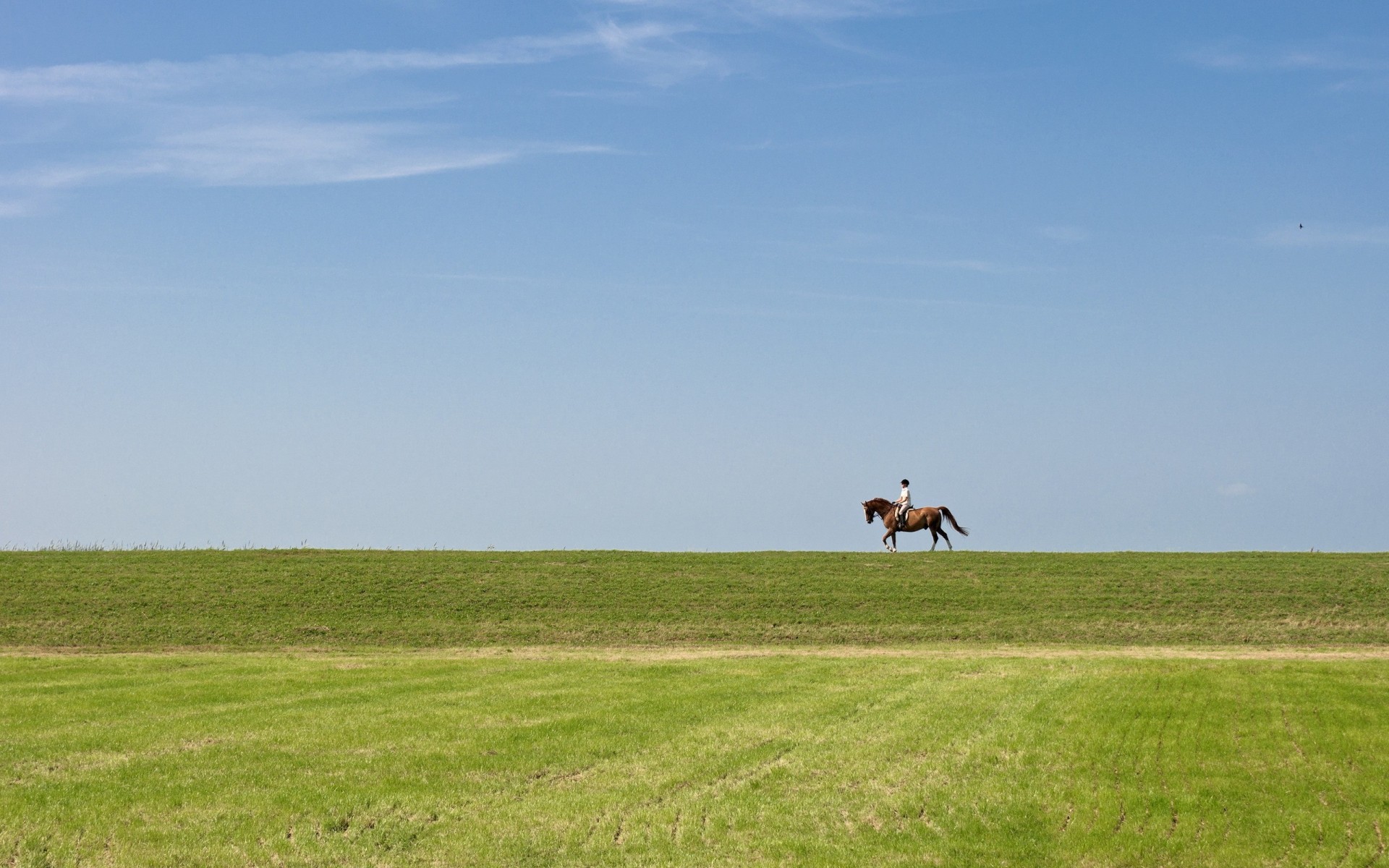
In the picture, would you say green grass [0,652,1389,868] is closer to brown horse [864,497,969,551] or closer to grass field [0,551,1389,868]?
grass field [0,551,1389,868]

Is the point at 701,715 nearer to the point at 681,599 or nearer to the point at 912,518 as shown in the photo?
the point at 681,599

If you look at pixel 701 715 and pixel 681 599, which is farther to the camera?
pixel 681 599

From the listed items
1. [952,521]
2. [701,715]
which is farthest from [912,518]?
[701,715]

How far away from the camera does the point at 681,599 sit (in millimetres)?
46938

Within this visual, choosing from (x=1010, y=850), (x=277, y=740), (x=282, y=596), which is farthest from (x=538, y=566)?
(x=1010, y=850)

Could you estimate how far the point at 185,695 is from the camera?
27.8m

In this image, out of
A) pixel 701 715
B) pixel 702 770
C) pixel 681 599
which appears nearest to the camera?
pixel 702 770

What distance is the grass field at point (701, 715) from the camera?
1520cm

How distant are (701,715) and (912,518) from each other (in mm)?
33954

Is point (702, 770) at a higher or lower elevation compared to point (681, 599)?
lower

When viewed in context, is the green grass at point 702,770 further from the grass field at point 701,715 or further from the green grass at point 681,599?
the green grass at point 681,599

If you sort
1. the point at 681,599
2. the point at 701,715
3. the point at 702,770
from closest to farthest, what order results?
1. the point at 702,770
2. the point at 701,715
3. the point at 681,599

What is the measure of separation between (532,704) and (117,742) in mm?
8082

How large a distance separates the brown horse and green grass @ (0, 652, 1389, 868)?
1012 inches
